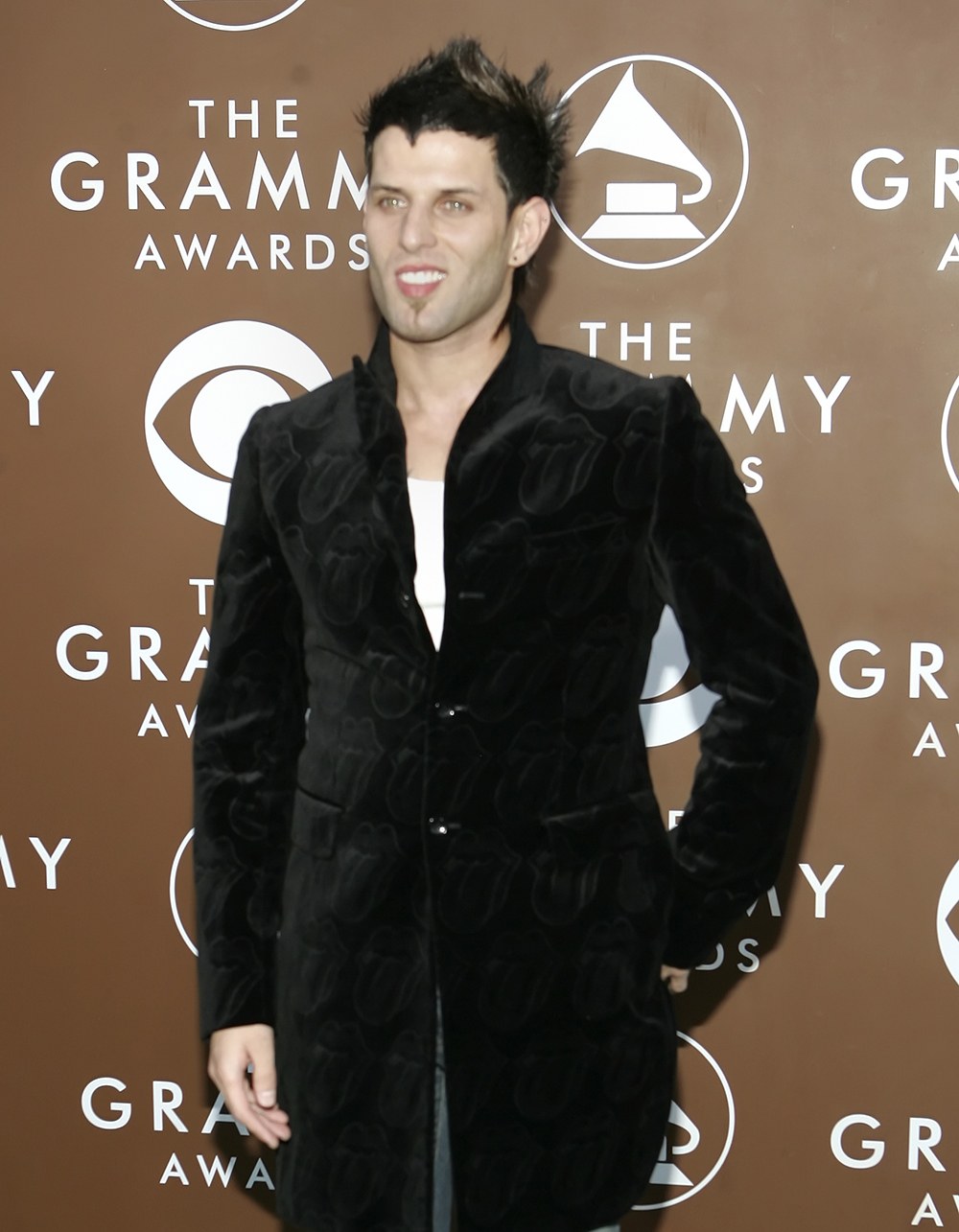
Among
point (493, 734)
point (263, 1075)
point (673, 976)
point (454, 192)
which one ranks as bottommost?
point (263, 1075)

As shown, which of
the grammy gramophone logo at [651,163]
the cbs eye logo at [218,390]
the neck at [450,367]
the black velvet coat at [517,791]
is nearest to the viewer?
the black velvet coat at [517,791]

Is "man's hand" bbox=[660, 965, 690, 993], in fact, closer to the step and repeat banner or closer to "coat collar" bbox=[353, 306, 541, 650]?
"coat collar" bbox=[353, 306, 541, 650]

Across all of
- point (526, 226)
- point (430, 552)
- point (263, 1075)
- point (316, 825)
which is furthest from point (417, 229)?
point (263, 1075)

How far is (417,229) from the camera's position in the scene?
4.50ft

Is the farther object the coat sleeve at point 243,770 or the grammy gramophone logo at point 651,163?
the grammy gramophone logo at point 651,163

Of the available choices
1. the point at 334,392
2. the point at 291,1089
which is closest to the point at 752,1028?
the point at 291,1089

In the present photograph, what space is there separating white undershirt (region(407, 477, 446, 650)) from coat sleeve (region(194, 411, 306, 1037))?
0.18 meters

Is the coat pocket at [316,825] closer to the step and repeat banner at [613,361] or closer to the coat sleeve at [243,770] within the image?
the coat sleeve at [243,770]

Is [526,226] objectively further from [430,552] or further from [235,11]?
[235,11]

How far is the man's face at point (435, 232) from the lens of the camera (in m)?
1.39

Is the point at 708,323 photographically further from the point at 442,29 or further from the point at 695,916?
the point at 695,916

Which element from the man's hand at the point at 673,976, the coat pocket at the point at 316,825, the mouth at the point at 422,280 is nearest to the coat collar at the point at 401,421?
the mouth at the point at 422,280

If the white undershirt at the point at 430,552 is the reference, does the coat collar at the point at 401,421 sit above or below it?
above

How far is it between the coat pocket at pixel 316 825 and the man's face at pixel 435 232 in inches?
19.7
